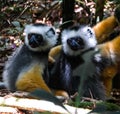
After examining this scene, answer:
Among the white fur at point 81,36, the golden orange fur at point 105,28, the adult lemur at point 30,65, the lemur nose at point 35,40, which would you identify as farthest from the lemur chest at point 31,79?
the golden orange fur at point 105,28

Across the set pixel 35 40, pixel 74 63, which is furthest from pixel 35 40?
pixel 74 63

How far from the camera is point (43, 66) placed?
16.0 feet

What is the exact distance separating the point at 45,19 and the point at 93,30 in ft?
10.4

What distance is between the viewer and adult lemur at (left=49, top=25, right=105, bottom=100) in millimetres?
4891

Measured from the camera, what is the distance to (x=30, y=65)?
4840 millimetres

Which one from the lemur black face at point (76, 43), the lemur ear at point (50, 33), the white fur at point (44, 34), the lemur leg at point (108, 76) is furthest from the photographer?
the lemur ear at point (50, 33)

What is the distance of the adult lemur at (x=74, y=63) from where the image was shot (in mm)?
4891

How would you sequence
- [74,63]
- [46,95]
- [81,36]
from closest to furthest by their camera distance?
[46,95], [74,63], [81,36]

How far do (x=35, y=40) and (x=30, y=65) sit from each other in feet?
1.30

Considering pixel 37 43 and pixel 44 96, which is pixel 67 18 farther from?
pixel 44 96

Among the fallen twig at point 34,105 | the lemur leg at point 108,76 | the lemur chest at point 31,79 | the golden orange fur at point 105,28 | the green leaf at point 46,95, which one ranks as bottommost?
the lemur leg at point 108,76

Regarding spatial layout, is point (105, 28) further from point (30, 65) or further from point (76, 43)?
point (30, 65)

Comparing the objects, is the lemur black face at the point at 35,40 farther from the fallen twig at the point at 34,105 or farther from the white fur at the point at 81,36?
the fallen twig at the point at 34,105

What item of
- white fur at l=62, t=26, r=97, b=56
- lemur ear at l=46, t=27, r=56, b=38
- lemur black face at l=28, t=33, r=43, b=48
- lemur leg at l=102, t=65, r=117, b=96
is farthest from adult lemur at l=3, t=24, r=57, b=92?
lemur leg at l=102, t=65, r=117, b=96
